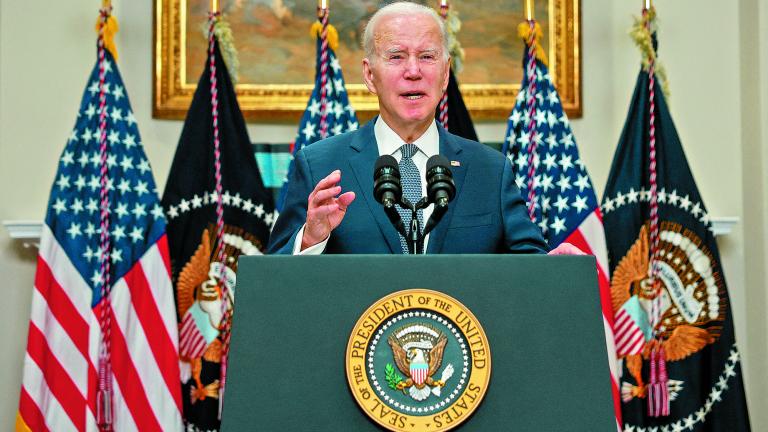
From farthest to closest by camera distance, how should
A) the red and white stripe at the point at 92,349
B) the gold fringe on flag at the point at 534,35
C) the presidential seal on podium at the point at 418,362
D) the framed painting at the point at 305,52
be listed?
the framed painting at the point at 305,52 → the gold fringe on flag at the point at 534,35 → the red and white stripe at the point at 92,349 → the presidential seal on podium at the point at 418,362

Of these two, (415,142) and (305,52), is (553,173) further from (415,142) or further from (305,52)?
(415,142)

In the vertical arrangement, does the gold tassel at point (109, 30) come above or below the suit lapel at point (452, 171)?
above

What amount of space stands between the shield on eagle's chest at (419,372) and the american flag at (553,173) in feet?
10.1

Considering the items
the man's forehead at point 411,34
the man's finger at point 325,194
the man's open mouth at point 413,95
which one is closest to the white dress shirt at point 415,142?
the man's open mouth at point 413,95

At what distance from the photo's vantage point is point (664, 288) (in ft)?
16.3

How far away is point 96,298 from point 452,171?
8.84ft

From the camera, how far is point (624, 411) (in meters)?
4.85

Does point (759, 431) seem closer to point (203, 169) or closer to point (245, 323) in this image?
point (203, 169)

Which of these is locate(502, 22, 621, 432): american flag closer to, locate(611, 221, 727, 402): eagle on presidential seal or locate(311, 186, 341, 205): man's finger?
locate(611, 221, 727, 402): eagle on presidential seal

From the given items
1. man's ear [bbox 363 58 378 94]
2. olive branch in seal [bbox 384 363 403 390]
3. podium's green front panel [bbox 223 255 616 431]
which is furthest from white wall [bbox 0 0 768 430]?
olive branch in seal [bbox 384 363 403 390]

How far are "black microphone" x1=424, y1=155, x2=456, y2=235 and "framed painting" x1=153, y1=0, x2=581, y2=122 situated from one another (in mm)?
3288

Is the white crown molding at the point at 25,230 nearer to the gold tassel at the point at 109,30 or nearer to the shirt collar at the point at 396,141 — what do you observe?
the gold tassel at the point at 109,30

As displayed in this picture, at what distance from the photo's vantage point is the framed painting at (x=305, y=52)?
538cm

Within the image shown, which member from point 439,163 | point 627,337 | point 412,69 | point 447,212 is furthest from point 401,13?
point 627,337
